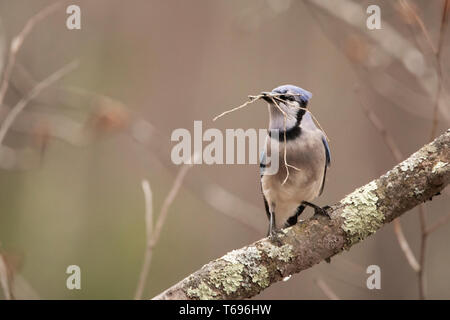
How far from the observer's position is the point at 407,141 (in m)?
6.02

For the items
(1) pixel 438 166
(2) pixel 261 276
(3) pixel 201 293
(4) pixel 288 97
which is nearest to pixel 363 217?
(1) pixel 438 166

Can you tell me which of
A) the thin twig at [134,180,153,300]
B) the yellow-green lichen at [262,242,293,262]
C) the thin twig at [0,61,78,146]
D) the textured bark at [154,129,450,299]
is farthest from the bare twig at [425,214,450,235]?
the thin twig at [0,61,78,146]

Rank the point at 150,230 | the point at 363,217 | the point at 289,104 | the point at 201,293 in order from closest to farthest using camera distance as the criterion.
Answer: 1. the point at 201,293
2. the point at 363,217
3. the point at 150,230
4. the point at 289,104

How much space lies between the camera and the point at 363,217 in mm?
2531

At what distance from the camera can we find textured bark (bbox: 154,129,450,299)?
2.31 meters

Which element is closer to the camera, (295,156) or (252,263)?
(252,263)

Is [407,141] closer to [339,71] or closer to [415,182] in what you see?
[339,71]

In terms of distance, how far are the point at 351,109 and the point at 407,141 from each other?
2.13 feet

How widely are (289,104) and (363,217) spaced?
3.90 feet

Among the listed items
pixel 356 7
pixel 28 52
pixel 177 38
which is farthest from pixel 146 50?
pixel 356 7

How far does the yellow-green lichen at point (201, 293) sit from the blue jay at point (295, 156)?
1.32 m

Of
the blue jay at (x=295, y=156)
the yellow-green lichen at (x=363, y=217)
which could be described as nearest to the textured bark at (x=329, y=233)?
the yellow-green lichen at (x=363, y=217)

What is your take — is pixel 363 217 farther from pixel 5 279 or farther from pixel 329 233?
pixel 5 279

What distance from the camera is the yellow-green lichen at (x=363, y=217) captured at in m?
2.53
